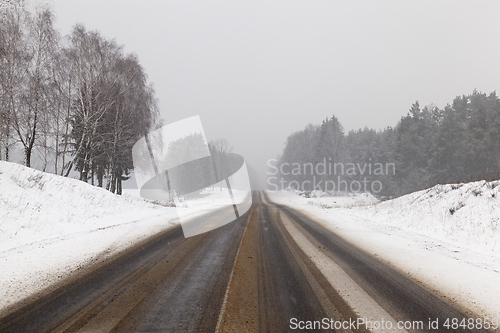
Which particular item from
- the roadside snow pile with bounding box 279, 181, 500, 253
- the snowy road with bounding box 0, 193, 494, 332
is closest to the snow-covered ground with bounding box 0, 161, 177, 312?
the snowy road with bounding box 0, 193, 494, 332

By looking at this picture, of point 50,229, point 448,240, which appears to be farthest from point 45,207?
point 448,240

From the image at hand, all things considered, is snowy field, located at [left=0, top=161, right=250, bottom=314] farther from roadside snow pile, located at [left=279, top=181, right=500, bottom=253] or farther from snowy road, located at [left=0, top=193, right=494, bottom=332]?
roadside snow pile, located at [left=279, top=181, right=500, bottom=253]

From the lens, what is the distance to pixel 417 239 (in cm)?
813

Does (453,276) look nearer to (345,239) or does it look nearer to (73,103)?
(345,239)

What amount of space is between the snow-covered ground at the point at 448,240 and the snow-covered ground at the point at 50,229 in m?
6.33

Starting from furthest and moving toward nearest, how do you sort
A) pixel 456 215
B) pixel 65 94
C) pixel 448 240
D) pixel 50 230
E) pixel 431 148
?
pixel 431 148 < pixel 65 94 < pixel 456 215 < pixel 50 230 < pixel 448 240

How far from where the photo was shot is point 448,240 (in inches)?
313

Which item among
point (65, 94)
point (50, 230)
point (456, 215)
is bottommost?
point (456, 215)

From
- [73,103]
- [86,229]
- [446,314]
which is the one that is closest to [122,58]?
[73,103]

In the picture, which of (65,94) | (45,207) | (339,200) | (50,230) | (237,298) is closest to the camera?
(237,298)

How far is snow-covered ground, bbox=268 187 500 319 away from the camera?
417 centimetres

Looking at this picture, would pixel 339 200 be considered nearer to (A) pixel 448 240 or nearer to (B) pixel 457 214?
(B) pixel 457 214

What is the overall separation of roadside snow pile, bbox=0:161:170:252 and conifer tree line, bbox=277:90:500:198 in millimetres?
15902

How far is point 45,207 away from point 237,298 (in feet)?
32.1
